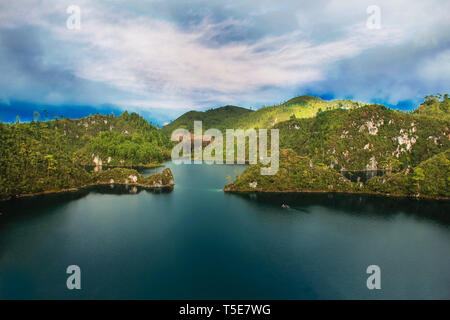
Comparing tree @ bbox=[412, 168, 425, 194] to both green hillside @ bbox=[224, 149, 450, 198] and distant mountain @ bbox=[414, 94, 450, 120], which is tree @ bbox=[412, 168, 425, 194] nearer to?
green hillside @ bbox=[224, 149, 450, 198]

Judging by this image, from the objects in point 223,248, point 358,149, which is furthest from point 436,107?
point 223,248

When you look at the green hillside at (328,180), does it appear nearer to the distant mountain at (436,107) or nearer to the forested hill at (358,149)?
the forested hill at (358,149)

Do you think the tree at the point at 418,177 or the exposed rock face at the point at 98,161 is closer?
the tree at the point at 418,177

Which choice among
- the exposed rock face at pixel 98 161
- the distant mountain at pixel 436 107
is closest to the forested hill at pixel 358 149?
the distant mountain at pixel 436 107

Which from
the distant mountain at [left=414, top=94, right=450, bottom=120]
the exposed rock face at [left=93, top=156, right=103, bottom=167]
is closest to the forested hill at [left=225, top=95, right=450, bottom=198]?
the distant mountain at [left=414, top=94, right=450, bottom=120]

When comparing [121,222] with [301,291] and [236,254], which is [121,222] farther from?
[301,291]

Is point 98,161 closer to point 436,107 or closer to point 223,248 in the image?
point 223,248

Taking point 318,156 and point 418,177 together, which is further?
point 318,156

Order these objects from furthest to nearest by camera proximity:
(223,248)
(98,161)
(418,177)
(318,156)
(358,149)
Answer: (98,161), (318,156), (358,149), (418,177), (223,248)

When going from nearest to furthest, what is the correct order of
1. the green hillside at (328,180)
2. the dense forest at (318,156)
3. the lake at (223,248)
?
the lake at (223,248)
the dense forest at (318,156)
the green hillside at (328,180)
